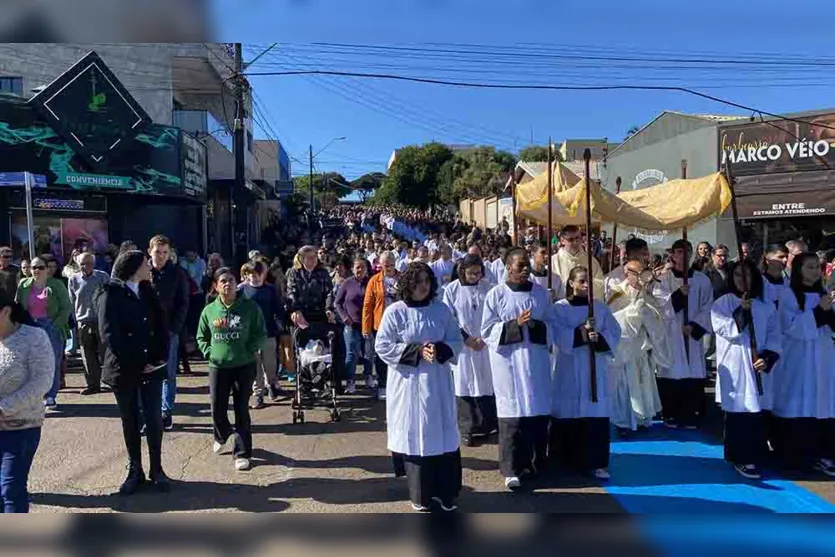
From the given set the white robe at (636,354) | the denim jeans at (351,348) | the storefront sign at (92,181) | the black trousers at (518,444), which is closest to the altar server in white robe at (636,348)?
the white robe at (636,354)

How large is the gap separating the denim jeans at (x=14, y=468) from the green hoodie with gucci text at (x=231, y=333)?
6.29 ft

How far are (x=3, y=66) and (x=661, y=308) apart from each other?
1964cm

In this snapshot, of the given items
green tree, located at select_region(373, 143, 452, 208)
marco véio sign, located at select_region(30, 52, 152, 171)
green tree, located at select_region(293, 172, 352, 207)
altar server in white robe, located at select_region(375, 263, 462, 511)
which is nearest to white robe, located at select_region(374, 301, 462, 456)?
altar server in white robe, located at select_region(375, 263, 462, 511)

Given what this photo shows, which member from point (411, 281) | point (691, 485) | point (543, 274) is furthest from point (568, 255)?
point (411, 281)

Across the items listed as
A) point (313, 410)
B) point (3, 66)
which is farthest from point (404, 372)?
point (3, 66)

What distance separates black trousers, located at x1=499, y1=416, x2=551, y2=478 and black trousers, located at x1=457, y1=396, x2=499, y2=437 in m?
1.10

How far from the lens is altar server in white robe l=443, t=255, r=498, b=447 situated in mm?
6660

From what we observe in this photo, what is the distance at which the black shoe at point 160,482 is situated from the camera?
539 cm

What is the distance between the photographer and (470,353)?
6.67 meters

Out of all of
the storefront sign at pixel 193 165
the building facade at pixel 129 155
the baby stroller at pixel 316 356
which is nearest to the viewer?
the baby stroller at pixel 316 356

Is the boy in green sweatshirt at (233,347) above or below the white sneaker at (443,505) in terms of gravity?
above

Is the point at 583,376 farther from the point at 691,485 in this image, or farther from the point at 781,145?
the point at 781,145

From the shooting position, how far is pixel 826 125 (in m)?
16.3

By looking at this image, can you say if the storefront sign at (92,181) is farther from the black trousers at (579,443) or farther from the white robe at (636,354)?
the black trousers at (579,443)
